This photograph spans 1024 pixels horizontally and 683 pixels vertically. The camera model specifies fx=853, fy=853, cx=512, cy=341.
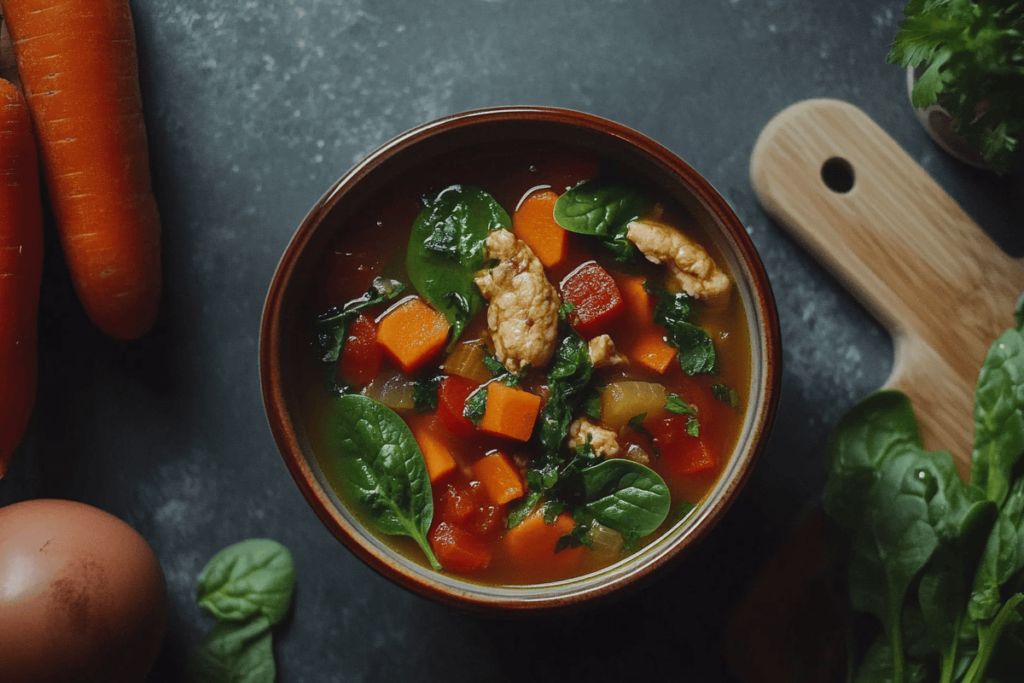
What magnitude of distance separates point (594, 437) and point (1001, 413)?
1.14 meters

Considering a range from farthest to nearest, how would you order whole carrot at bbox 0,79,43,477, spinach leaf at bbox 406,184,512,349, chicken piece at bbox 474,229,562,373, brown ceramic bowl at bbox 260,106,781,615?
whole carrot at bbox 0,79,43,477 → spinach leaf at bbox 406,184,512,349 → chicken piece at bbox 474,229,562,373 → brown ceramic bowl at bbox 260,106,781,615

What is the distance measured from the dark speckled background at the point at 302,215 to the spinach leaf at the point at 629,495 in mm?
442

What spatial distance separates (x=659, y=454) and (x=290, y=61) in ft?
5.59

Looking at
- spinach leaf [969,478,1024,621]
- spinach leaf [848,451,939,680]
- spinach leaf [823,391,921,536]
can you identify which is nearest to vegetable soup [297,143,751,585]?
spinach leaf [823,391,921,536]

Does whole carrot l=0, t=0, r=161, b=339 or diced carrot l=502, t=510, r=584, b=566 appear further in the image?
whole carrot l=0, t=0, r=161, b=339

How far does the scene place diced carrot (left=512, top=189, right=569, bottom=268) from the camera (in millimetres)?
2355

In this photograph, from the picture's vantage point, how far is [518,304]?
225 cm

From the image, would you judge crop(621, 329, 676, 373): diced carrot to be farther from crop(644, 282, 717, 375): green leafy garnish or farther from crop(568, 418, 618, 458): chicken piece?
crop(568, 418, 618, 458): chicken piece

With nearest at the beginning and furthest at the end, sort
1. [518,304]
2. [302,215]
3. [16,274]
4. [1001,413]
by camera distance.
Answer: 1. [518,304]
2. [1001,413]
3. [16,274]
4. [302,215]

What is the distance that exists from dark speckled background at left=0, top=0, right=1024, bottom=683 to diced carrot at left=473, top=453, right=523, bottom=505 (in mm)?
554

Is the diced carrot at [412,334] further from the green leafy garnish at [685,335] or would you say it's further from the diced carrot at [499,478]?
the green leafy garnish at [685,335]

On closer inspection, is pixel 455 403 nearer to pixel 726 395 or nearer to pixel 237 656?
pixel 726 395

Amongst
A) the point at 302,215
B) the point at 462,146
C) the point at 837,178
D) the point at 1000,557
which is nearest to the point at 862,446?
the point at 1000,557

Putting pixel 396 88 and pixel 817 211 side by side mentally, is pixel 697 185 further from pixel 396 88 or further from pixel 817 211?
pixel 396 88
